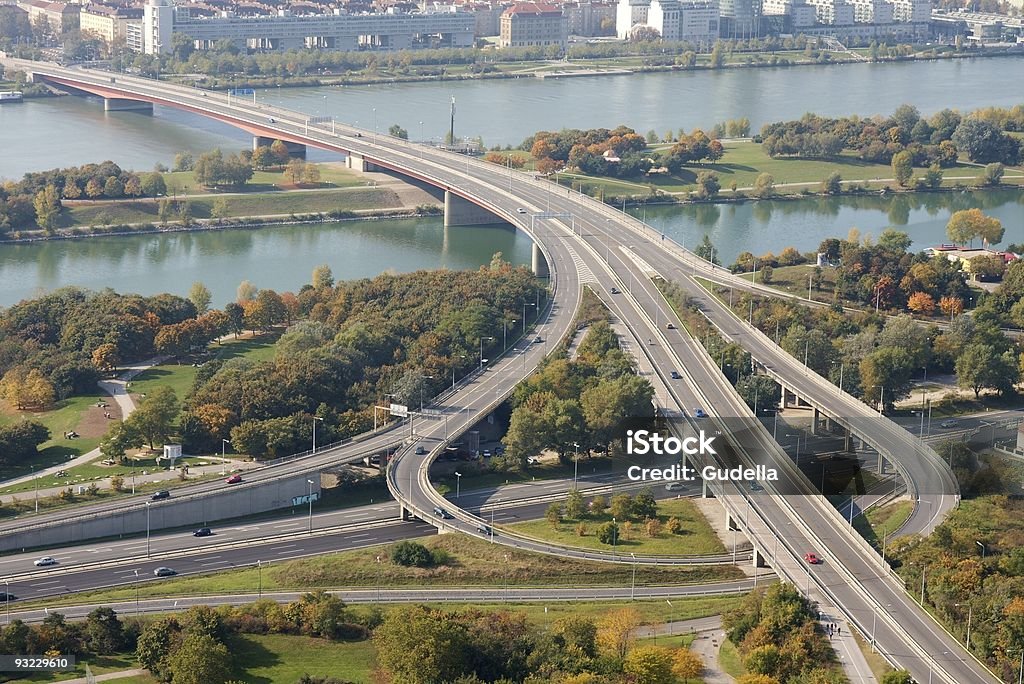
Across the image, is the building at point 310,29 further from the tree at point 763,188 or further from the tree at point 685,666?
the tree at point 685,666

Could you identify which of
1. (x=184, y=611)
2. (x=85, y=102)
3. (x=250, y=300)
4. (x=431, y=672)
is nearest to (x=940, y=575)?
(x=431, y=672)

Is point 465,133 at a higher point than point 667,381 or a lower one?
higher

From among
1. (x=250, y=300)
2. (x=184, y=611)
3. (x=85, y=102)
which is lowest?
(x=184, y=611)

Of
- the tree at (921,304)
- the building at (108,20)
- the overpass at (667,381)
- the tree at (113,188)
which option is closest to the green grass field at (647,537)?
the overpass at (667,381)

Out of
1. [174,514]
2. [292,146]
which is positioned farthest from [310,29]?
[174,514]

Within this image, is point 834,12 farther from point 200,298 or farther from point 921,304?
point 200,298

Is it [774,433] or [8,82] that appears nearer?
[774,433]

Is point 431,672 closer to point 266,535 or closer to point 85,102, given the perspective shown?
point 266,535
